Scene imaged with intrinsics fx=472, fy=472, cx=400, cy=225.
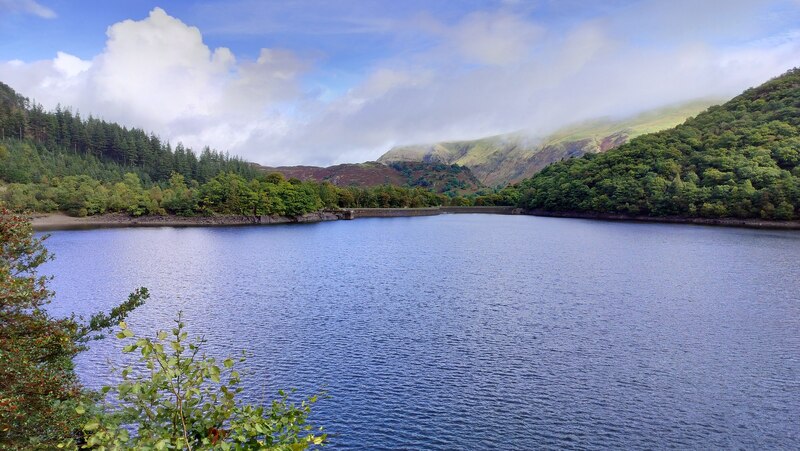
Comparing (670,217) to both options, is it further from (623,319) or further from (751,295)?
(623,319)

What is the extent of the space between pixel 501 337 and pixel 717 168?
14628 cm

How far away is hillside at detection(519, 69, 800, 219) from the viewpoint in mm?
125562

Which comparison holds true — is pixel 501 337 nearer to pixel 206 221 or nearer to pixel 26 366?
pixel 26 366

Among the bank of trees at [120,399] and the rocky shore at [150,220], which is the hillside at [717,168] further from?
the bank of trees at [120,399]

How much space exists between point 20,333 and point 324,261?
6037cm

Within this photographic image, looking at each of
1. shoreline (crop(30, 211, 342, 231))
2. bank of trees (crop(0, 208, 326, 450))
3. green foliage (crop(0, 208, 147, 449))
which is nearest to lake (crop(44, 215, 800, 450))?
green foliage (crop(0, 208, 147, 449))

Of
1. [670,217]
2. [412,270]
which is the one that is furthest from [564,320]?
[670,217]

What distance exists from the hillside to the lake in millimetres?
58059

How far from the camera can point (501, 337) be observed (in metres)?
36.3

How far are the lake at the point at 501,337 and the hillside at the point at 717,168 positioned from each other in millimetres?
58059

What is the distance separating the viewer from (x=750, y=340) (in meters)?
35.2

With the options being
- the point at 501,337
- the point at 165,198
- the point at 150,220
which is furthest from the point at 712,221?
the point at 165,198

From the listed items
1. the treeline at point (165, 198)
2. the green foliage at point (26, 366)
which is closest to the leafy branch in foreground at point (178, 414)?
the green foliage at point (26, 366)

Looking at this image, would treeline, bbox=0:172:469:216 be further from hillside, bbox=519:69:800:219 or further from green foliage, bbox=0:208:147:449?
green foliage, bbox=0:208:147:449
